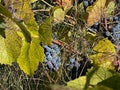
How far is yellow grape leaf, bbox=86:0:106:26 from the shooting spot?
673mm

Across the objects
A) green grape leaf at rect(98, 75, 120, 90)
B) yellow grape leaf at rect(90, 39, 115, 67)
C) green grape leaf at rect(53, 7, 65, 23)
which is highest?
green grape leaf at rect(53, 7, 65, 23)

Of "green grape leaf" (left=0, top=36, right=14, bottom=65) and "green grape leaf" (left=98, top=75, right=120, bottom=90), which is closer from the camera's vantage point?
"green grape leaf" (left=98, top=75, right=120, bottom=90)

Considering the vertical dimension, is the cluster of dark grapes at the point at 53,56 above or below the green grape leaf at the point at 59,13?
below

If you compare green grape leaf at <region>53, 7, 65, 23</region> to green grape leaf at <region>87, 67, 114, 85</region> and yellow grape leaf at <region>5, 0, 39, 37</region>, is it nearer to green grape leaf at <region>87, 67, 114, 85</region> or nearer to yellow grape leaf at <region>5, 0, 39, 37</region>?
yellow grape leaf at <region>5, 0, 39, 37</region>

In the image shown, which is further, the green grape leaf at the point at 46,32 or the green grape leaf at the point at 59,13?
the green grape leaf at the point at 59,13

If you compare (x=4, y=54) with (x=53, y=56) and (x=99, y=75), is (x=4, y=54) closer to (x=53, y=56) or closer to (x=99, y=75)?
(x=99, y=75)

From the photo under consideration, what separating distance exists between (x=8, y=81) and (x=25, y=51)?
3.45 feet

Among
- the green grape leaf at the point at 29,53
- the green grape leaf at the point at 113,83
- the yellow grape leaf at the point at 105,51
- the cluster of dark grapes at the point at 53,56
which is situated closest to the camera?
the green grape leaf at the point at 113,83

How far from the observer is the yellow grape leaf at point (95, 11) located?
2.21 feet

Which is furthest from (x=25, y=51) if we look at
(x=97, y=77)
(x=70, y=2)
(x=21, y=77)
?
(x=21, y=77)

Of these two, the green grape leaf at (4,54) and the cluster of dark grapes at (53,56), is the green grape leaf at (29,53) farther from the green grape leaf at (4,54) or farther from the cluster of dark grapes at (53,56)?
the cluster of dark grapes at (53,56)

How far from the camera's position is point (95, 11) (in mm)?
688

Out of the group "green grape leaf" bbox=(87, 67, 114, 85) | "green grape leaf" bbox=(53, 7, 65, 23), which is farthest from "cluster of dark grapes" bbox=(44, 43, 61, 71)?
"green grape leaf" bbox=(87, 67, 114, 85)

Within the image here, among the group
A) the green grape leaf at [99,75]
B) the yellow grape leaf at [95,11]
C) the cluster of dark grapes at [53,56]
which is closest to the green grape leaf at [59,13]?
the yellow grape leaf at [95,11]
